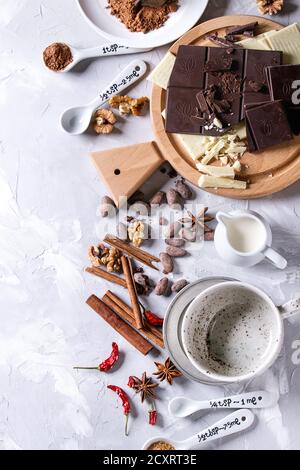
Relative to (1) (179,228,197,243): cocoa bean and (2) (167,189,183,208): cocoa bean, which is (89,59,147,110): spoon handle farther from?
(1) (179,228,197,243): cocoa bean

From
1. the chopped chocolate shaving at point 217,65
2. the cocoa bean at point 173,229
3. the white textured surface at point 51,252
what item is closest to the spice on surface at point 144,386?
the white textured surface at point 51,252

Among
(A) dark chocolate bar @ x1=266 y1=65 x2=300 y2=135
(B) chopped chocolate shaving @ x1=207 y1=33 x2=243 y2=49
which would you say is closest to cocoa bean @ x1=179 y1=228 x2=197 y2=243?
(A) dark chocolate bar @ x1=266 y1=65 x2=300 y2=135

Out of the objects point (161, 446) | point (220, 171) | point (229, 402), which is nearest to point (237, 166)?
point (220, 171)

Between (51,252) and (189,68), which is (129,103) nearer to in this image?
(189,68)

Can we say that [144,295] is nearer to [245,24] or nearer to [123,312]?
[123,312]

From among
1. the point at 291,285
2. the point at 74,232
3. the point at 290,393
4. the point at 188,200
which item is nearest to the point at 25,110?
the point at 74,232

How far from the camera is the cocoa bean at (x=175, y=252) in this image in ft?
6.30

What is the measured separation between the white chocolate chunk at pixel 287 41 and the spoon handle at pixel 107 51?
0.32 m

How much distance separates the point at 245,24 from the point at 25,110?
1.96 ft

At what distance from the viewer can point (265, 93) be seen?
6.01 ft

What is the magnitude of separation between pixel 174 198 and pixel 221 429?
577 mm

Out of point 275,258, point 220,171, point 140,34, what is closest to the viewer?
point 275,258

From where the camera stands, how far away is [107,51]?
6.41ft

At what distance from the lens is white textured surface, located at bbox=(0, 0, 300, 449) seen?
196 centimetres
